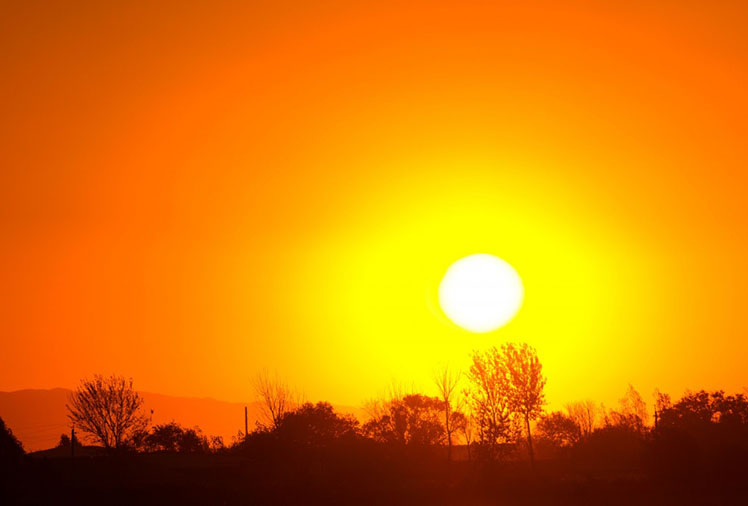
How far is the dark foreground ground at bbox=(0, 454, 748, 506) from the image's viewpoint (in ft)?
156

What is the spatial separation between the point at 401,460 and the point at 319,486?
721 inches

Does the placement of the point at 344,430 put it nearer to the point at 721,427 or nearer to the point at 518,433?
the point at 518,433

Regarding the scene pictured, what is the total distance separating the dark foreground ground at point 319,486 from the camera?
4741 centimetres

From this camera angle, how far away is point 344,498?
50.7m

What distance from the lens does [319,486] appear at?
175 ft

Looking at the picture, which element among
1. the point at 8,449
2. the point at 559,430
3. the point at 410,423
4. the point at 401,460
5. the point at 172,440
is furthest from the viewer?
the point at 559,430

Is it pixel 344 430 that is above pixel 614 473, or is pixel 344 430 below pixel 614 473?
above

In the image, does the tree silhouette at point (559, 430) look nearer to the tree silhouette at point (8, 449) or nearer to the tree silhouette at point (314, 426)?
the tree silhouette at point (314, 426)

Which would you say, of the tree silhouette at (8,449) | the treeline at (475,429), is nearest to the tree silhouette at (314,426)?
the treeline at (475,429)

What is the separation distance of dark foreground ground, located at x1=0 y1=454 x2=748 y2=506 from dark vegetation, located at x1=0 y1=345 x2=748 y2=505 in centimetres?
14

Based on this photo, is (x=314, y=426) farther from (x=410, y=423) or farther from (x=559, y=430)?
(x=559, y=430)

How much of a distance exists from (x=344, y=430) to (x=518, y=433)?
2340 centimetres

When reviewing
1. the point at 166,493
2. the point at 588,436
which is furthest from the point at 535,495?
the point at 588,436

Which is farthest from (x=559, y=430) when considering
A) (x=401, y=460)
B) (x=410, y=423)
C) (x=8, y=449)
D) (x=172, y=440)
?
(x=8, y=449)
